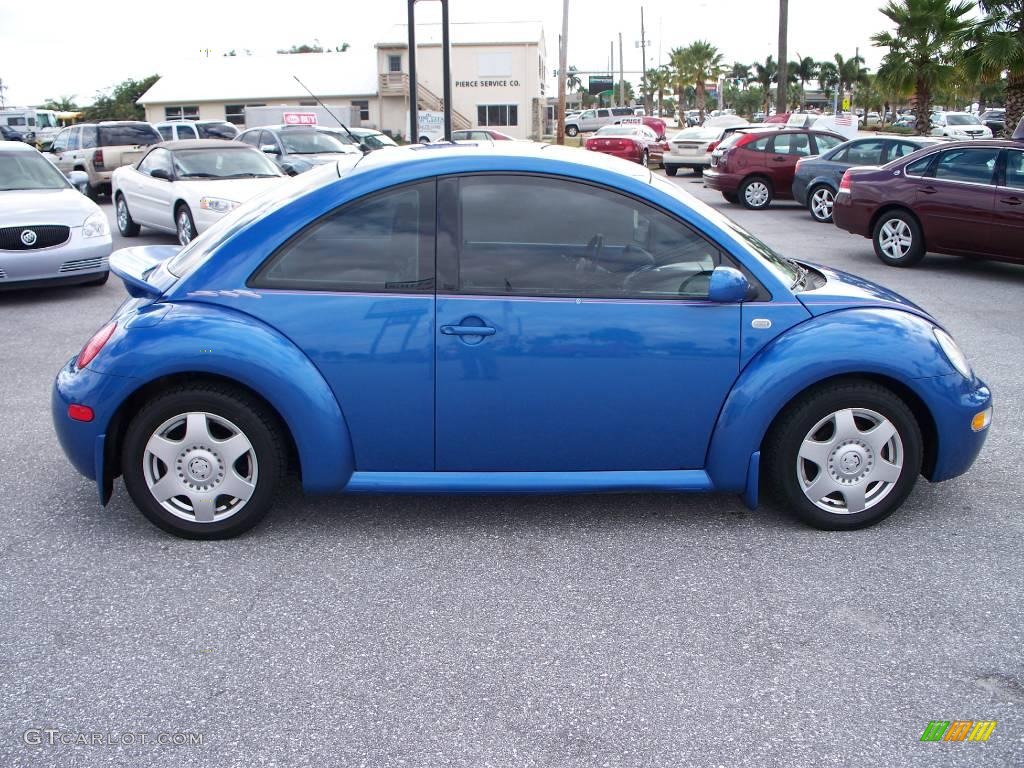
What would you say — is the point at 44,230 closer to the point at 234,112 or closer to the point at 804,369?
the point at 804,369

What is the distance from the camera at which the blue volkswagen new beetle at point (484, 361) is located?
3.97 meters

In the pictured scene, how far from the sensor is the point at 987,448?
5.29 m

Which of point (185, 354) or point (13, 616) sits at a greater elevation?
point (185, 354)

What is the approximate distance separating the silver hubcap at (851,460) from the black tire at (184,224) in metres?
10.1

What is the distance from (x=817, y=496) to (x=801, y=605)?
27.8 inches

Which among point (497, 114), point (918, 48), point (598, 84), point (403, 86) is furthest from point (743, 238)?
point (598, 84)

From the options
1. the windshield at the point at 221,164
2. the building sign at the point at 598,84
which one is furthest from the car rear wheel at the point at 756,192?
the building sign at the point at 598,84

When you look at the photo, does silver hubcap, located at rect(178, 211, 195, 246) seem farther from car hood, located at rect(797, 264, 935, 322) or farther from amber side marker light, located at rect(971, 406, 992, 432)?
amber side marker light, located at rect(971, 406, 992, 432)

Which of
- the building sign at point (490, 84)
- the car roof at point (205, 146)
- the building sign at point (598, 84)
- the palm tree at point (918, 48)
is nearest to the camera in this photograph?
the car roof at point (205, 146)

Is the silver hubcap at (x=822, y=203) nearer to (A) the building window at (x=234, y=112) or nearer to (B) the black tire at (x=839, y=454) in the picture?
(B) the black tire at (x=839, y=454)

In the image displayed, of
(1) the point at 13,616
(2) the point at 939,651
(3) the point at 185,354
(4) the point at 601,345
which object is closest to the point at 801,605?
(2) the point at 939,651

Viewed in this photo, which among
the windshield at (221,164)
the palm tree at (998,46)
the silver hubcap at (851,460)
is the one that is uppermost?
the palm tree at (998,46)

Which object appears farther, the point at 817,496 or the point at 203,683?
the point at 817,496

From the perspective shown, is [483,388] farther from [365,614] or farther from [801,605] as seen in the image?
[801,605]
